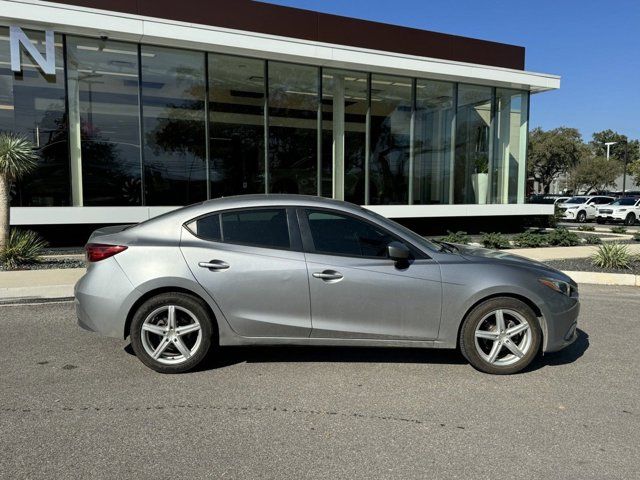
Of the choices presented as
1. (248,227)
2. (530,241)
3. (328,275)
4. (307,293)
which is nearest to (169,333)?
(248,227)

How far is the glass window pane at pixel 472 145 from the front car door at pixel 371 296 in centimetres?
1327

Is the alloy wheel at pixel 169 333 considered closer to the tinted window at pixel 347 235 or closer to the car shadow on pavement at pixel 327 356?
the car shadow on pavement at pixel 327 356

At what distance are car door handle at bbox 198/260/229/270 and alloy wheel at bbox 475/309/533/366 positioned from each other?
236cm

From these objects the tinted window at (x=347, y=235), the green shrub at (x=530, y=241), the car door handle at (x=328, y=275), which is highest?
the tinted window at (x=347, y=235)

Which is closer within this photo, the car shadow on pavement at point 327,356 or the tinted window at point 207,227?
the tinted window at point 207,227

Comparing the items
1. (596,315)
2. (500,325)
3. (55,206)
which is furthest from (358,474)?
(55,206)

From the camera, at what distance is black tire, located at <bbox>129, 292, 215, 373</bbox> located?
4457 millimetres

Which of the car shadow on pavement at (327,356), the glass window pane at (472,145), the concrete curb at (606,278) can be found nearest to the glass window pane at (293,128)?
the glass window pane at (472,145)

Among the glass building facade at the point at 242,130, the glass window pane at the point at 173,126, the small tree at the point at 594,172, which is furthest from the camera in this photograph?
the small tree at the point at 594,172

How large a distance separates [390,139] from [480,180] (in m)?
3.63

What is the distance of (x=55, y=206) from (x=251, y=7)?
769 cm

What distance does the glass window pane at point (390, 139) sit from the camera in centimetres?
1614

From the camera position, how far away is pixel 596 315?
7.06m

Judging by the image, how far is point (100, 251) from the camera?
15.0ft
